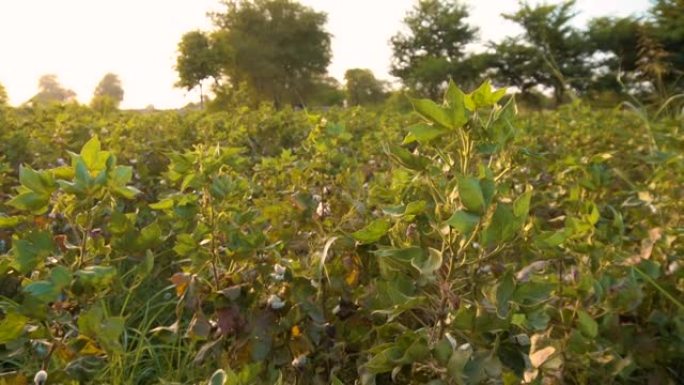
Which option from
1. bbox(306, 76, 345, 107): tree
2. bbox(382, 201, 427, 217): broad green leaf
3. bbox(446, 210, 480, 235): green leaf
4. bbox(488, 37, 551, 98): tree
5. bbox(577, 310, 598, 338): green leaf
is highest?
bbox(446, 210, 480, 235): green leaf

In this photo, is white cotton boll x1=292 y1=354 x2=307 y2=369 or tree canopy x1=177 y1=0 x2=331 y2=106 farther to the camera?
tree canopy x1=177 y1=0 x2=331 y2=106

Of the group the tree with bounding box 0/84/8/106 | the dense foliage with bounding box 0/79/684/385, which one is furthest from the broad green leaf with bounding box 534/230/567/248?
the tree with bounding box 0/84/8/106

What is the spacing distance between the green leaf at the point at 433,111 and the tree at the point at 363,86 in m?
39.6

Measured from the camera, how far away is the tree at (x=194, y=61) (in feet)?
121

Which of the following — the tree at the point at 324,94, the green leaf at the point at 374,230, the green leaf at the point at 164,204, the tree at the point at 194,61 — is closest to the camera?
the green leaf at the point at 374,230

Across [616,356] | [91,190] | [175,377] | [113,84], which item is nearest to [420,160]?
[91,190]

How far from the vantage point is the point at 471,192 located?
0.92 metres

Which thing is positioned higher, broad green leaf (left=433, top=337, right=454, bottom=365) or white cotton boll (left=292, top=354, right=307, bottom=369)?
broad green leaf (left=433, top=337, right=454, bottom=365)

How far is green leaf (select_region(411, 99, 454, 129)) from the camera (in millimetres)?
1024

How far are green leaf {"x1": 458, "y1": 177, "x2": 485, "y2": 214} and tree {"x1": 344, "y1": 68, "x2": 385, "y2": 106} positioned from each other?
130 feet

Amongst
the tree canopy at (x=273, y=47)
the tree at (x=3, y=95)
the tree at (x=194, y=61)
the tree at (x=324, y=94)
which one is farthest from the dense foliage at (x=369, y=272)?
the tree at (x=324, y=94)

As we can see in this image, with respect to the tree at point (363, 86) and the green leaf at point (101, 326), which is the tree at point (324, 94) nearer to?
the tree at point (363, 86)

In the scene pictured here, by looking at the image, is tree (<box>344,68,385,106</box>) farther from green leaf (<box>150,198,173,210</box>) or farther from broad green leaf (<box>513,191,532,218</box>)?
broad green leaf (<box>513,191,532,218</box>)

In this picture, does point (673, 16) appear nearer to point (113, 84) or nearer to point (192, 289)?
Answer: point (192, 289)
